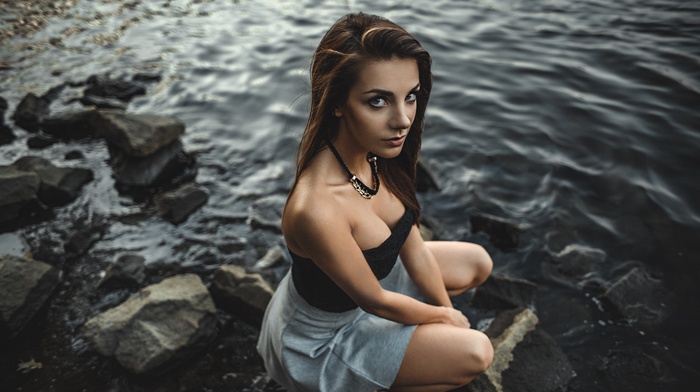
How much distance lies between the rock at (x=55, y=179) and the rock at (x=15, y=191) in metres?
0.14

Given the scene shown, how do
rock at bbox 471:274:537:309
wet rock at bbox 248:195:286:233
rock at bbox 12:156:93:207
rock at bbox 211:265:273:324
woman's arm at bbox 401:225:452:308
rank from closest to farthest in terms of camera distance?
woman's arm at bbox 401:225:452:308, rock at bbox 211:265:273:324, rock at bbox 471:274:537:309, wet rock at bbox 248:195:286:233, rock at bbox 12:156:93:207

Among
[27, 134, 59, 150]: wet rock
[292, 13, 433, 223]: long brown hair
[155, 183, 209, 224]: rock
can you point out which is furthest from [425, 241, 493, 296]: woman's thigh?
[27, 134, 59, 150]: wet rock

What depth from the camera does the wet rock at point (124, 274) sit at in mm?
4254

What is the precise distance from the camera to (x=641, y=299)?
4.04 meters

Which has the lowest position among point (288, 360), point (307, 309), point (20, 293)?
point (20, 293)

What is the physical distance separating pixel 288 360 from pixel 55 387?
171 cm

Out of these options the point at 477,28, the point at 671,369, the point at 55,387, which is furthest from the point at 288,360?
the point at 477,28

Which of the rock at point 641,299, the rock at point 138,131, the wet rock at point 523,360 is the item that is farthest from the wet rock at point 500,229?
the rock at point 138,131

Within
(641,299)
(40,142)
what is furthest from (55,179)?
(641,299)

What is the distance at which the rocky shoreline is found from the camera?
Answer: 3.52 metres

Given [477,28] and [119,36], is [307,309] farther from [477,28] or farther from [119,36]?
[119,36]

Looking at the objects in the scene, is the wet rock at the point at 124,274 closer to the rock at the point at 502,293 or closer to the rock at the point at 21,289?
the rock at the point at 21,289

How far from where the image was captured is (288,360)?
292 centimetres

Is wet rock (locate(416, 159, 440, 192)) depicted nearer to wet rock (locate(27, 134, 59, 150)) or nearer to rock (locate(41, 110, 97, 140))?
rock (locate(41, 110, 97, 140))
